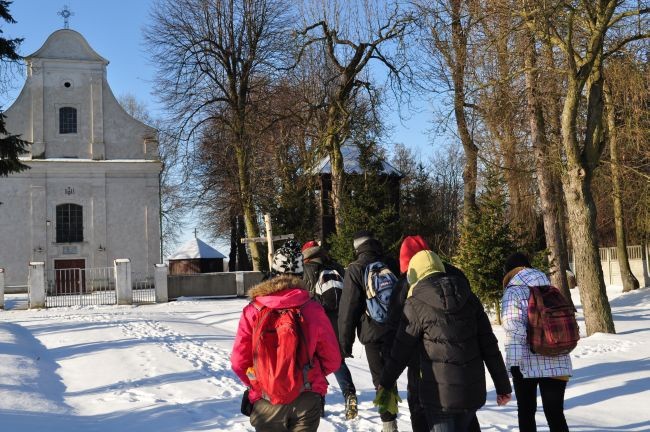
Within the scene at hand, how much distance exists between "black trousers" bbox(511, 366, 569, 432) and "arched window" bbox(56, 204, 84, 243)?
35330mm

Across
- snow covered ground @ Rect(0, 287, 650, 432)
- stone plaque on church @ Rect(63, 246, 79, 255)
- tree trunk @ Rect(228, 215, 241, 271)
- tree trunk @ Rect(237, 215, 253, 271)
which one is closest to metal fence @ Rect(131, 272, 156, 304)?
stone plaque on church @ Rect(63, 246, 79, 255)

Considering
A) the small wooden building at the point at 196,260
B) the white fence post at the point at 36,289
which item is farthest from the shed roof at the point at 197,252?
the white fence post at the point at 36,289

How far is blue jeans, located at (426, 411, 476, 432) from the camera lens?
4664 mm

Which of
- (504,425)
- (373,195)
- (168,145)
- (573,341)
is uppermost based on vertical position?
(168,145)

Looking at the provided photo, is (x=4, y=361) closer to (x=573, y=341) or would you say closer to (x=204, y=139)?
(x=573, y=341)

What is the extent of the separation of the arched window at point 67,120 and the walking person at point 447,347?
1446 inches

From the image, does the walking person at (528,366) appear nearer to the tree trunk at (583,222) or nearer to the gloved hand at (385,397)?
the gloved hand at (385,397)

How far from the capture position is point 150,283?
35281mm

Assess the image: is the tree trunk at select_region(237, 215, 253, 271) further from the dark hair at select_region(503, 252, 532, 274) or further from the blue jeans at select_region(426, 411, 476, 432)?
the blue jeans at select_region(426, 411, 476, 432)

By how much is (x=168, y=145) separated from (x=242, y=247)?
12.8 m

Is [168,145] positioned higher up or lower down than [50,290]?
higher up

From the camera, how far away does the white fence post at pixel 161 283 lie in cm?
2955

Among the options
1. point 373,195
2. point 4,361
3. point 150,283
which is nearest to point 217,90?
point 150,283

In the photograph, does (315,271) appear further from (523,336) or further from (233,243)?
(233,243)
